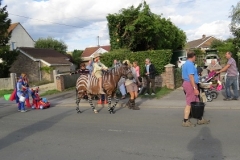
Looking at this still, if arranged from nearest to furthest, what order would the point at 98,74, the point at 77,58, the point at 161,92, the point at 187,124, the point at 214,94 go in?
the point at 187,124, the point at 98,74, the point at 214,94, the point at 161,92, the point at 77,58

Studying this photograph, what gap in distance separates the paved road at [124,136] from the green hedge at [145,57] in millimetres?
6857

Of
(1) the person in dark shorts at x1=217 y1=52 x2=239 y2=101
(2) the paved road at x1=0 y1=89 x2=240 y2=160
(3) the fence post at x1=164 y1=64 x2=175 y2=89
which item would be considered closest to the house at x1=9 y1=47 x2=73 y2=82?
(3) the fence post at x1=164 y1=64 x2=175 y2=89

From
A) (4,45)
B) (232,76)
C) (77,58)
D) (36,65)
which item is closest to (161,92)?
(232,76)

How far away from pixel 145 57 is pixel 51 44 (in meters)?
47.9

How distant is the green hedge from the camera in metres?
18.3

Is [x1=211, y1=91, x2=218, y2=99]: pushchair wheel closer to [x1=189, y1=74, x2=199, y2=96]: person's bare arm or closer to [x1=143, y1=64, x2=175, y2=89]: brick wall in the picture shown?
[x1=143, y1=64, x2=175, y2=89]: brick wall

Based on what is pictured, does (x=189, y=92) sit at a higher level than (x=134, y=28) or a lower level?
lower

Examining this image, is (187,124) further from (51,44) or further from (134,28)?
(51,44)

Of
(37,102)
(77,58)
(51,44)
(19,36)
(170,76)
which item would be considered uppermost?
(19,36)

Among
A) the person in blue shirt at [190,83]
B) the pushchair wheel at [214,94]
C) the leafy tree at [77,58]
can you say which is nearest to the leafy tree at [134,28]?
the pushchair wheel at [214,94]

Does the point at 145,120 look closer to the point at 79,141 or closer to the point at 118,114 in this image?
the point at 118,114

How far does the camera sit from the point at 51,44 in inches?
2494

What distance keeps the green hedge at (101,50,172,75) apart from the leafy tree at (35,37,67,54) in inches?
1766

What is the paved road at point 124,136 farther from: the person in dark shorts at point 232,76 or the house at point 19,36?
the house at point 19,36
